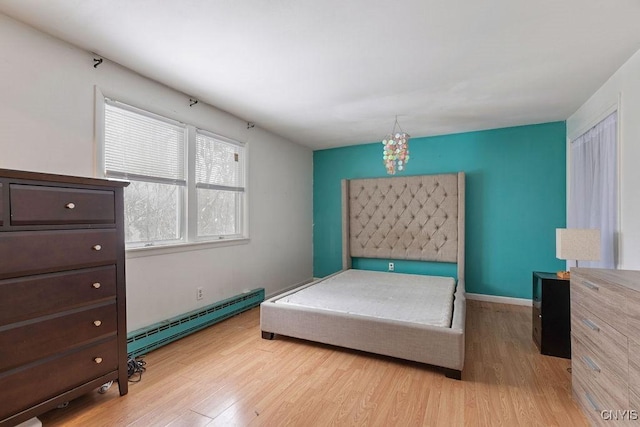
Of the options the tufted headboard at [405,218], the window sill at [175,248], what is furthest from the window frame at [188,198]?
the tufted headboard at [405,218]

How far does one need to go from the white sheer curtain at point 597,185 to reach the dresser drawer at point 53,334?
3.67 metres

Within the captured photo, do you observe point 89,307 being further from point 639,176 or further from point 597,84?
point 597,84

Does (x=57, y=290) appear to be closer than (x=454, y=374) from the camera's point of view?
Yes

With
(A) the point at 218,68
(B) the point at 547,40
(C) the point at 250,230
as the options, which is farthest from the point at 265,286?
(B) the point at 547,40

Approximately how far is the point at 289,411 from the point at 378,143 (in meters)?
3.71

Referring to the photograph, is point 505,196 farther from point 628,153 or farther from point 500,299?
point 628,153

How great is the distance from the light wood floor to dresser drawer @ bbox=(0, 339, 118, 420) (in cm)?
23

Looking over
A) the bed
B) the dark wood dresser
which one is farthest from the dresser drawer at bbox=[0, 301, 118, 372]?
the bed

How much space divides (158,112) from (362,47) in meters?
1.83

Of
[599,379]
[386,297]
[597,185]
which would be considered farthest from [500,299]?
[599,379]

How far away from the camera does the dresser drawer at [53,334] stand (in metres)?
1.37

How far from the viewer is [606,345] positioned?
144 cm

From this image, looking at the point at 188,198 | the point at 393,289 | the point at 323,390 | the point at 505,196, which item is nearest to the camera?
the point at 323,390

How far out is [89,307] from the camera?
1.67 m
